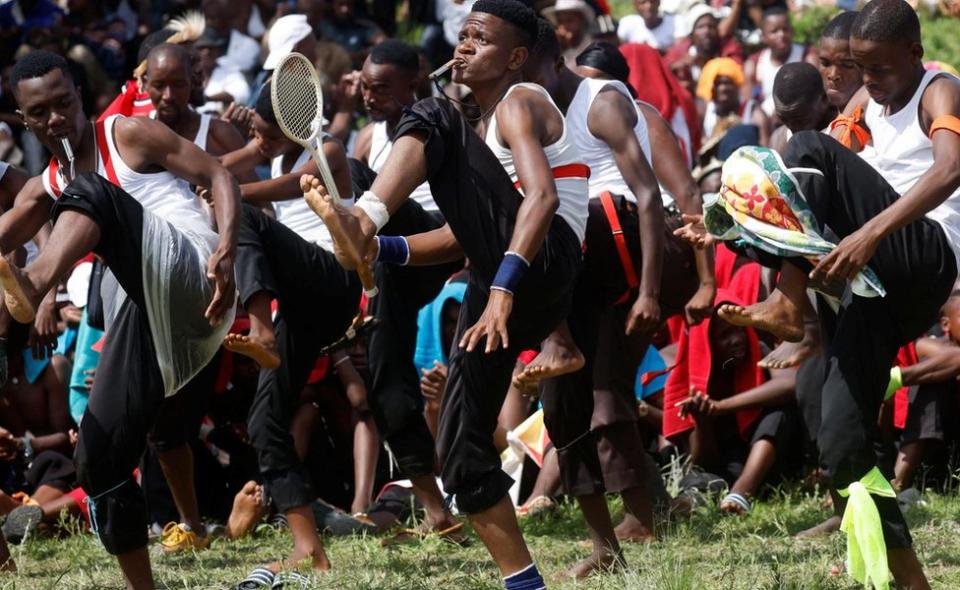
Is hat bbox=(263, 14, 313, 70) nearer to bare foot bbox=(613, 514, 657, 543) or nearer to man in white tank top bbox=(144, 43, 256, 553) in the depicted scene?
man in white tank top bbox=(144, 43, 256, 553)

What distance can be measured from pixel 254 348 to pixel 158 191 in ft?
2.40

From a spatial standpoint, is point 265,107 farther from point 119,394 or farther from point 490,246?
point 490,246

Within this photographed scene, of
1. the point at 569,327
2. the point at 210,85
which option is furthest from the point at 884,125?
the point at 210,85

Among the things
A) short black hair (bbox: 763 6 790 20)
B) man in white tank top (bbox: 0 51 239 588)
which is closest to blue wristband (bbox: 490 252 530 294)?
man in white tank top (bbox: 0 51 239 588)

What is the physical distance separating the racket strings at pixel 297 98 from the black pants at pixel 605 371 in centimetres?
142

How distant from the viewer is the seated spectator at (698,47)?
13.4 meters

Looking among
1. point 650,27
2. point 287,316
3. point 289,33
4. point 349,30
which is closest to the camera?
point 287,316

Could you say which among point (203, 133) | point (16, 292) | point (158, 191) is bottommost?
point (203, 133)

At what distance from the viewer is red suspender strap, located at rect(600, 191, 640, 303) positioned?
6.07 meters

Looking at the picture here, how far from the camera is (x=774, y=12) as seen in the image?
13.1 meters

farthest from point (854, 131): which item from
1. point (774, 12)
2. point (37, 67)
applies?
point (774, 12)

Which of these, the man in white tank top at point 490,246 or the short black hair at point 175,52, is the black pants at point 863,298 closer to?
the man in white tank top at point 490,246

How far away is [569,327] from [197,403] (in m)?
1.92

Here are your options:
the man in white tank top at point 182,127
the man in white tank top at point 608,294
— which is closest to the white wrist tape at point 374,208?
the man in white tank top at point 608,294
